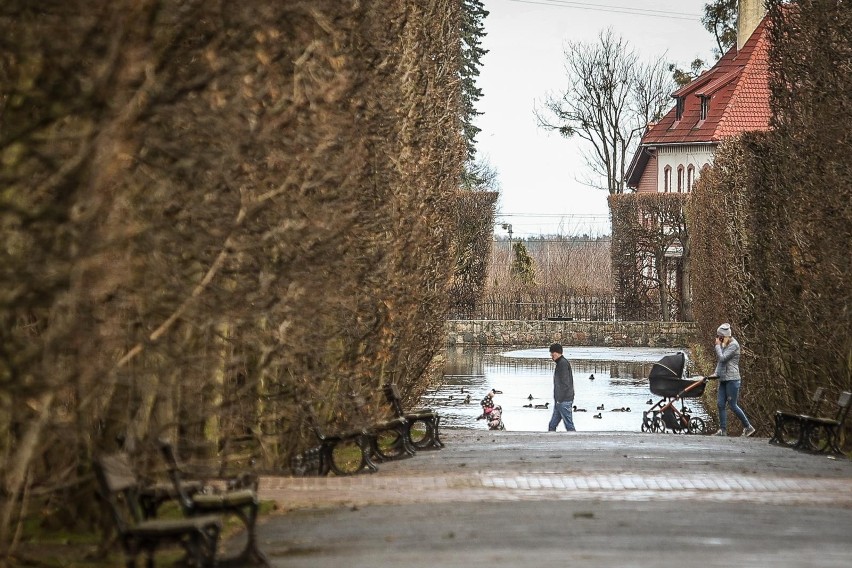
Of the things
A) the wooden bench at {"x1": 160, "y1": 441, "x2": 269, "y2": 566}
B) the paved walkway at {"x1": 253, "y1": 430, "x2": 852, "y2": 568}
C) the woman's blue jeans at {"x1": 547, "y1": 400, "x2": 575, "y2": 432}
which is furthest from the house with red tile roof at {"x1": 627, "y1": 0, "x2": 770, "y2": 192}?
the wooden bench at {"x1": 160, "y1": 441, "x2": 269, "y2": 566}

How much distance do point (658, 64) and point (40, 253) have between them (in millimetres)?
66462

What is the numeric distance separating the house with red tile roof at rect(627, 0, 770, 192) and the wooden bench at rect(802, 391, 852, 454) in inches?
1430

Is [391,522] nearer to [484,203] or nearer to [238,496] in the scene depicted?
[238,496]

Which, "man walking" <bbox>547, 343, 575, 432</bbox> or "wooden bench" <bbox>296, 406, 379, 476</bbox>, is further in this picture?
"man walking" <bbox>547, 343, 575, 432</bbox>

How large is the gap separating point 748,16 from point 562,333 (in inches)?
642

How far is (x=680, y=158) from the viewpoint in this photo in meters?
61.3

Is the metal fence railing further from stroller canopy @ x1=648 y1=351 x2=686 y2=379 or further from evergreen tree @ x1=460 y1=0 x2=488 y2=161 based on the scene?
stroller canopy @ x1=648 y1=351 x2=686 y2=379

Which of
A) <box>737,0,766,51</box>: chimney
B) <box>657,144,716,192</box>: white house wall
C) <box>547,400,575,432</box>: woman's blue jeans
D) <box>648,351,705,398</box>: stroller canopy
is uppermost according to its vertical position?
<box>737,0,766,51</box>: chimney

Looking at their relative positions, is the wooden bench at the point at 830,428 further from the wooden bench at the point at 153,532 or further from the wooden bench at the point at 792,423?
the wooden bench at the point at 153,532

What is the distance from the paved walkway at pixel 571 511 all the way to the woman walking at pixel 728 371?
4.98 meters

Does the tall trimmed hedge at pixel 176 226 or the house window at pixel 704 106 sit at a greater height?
the house window at pixel 704 106

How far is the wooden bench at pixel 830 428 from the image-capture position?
15.8 meters

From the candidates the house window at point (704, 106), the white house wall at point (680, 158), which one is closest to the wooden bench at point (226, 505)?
the white house wall at point (680, 158)

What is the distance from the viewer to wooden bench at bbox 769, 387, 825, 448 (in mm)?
16797
